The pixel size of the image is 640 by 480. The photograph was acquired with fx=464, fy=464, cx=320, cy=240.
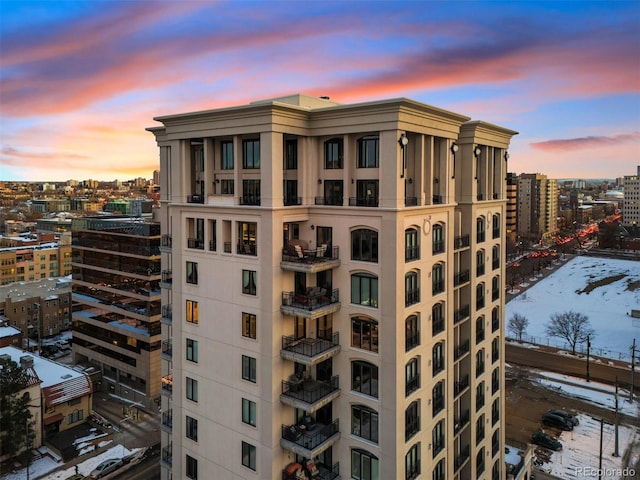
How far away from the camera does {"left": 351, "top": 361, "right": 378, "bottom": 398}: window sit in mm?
24141

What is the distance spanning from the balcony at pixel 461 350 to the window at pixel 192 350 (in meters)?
16.4

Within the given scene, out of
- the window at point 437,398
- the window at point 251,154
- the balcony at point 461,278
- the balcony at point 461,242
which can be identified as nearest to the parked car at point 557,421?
the balcony at point 461,278

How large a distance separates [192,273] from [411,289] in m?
12.9

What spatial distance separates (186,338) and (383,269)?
13.3 m

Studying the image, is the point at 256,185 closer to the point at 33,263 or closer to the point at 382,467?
the point at 382,467

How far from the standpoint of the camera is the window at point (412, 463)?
24.6 meters

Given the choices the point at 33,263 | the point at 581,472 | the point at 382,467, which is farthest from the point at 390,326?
the point at 33,263

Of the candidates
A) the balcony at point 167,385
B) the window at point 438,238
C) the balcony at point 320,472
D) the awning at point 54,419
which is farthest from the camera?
the awning at point 54,419

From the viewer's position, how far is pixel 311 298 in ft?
79.0

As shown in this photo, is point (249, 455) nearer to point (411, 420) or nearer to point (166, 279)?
point (411, 420)

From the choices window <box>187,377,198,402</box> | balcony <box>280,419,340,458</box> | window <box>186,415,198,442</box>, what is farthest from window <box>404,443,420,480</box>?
window <box>187,377,198,402</box>

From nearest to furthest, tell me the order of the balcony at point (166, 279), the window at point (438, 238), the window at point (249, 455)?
the window at point (249, 455), the window at point (438, 238), the balcony at point (166, 279)

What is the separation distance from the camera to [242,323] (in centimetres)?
2525

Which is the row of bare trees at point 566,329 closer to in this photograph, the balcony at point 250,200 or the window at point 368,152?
the window at point 368,152
